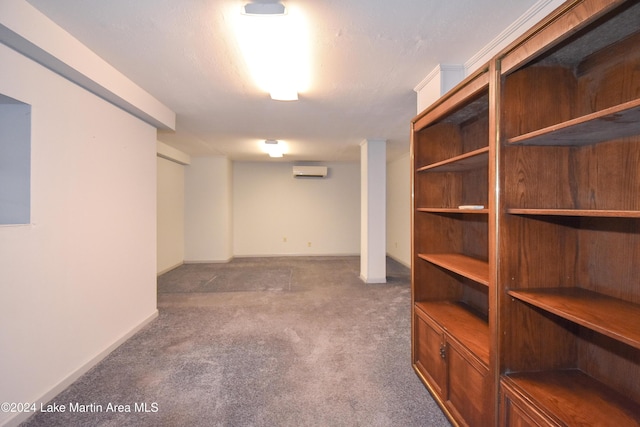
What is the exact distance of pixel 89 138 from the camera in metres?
2.13

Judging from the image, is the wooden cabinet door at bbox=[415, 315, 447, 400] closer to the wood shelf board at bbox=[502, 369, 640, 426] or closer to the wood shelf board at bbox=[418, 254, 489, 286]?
the wood shelf board at bbox=[418, 254, 489, 286]

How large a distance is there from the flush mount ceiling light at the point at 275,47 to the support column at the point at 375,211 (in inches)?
88.9

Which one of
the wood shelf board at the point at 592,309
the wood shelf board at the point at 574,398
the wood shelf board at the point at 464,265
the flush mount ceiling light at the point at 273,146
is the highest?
the flush mount ceiling light at the point at 273,146

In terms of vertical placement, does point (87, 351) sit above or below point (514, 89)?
below

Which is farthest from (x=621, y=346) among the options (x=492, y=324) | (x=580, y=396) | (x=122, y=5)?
(x=122, y=5)

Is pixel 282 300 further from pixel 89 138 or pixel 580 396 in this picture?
pixel 580 396

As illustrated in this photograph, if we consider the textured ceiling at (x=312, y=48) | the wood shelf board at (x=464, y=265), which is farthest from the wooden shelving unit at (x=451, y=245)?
the textured ceiling at (x=312, y=48)

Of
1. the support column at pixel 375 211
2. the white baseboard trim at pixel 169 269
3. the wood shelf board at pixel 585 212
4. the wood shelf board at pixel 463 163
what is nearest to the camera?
the wood shelf board at pixel 585 212

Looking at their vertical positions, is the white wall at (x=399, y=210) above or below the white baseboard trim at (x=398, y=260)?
above

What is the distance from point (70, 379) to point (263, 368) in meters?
1.37

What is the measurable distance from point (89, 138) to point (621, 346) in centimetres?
347

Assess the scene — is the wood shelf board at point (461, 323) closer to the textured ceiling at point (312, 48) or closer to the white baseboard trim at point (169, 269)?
the textured ceiling at point (312, 48)

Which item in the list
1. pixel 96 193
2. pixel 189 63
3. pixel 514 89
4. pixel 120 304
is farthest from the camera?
pixel 120 304

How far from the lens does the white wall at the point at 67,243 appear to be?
1563 millimetres
